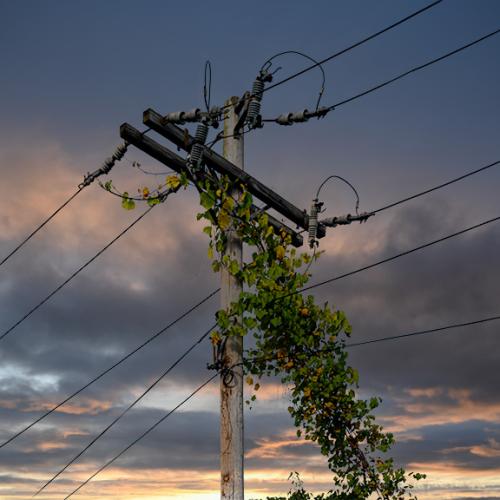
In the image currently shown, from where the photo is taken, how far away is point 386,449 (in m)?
14.8

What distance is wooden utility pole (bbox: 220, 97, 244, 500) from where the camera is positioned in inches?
400

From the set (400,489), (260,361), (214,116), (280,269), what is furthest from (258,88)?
(400,489)

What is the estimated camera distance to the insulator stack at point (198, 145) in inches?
428

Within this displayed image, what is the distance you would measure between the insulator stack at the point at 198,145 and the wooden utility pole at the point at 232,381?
631 mm

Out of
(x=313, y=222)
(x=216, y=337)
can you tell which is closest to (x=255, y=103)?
(x=313, y=222)

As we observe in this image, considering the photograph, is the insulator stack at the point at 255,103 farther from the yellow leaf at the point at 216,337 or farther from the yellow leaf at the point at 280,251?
the yellow leaf at the point at 216,337

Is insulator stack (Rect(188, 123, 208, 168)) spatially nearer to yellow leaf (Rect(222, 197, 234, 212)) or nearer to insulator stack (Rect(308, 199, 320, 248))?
yellow leaf (Rect(222, 197, 234, 212))

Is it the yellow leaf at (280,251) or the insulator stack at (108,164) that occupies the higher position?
the insulator stack at (108,164)

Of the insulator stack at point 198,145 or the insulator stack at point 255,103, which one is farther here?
the insulator stack at point 255,103

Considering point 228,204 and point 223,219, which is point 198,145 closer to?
point 228,204

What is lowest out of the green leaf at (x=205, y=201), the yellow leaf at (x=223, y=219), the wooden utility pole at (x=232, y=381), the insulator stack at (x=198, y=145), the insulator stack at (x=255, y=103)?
the wooden utility pole at (x=232, y=381)

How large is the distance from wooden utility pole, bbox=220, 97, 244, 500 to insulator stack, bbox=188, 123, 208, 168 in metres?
0.63

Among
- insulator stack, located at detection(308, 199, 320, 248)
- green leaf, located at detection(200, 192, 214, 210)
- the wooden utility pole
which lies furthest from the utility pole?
insulator stack, located at detection(308, 199, 320, 248)

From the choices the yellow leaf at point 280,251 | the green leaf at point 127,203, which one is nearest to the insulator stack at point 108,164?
the green leaf at point 127,203
